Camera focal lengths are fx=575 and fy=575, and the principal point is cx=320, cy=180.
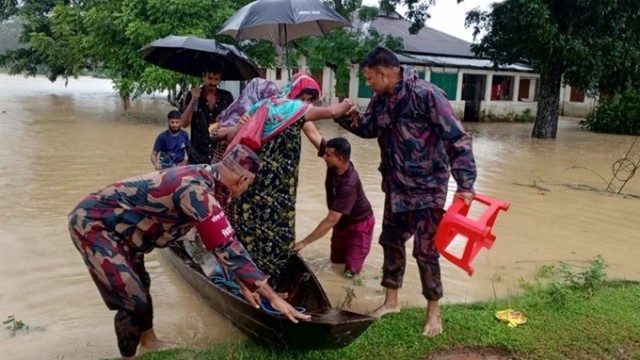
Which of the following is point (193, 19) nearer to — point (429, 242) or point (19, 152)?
point (19, 152)

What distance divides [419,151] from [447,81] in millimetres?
21096

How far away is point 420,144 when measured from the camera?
3.88 metres

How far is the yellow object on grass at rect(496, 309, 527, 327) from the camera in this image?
4.14 metres

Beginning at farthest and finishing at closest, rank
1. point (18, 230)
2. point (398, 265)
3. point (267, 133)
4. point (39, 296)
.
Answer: point (18, 230) < point (39, 296) < point (398, 265) < point (267, 133)

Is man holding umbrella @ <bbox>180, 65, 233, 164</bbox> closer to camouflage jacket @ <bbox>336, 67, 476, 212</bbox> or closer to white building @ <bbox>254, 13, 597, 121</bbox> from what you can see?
camouflage jacket @ <bbox>336, 67, 476, 212</bbox>

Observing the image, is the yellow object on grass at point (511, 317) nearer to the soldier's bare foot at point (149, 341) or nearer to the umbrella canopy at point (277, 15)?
the soldier's bare foot at point (149, 341)

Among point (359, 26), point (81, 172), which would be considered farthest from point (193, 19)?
point (359, 26)

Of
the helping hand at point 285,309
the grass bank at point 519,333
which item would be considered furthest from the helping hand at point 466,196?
the helping hand at point 285,309

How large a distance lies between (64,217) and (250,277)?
5249 mm

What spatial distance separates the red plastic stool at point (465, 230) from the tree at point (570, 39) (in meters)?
13.8

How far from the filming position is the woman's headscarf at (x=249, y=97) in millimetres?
4152

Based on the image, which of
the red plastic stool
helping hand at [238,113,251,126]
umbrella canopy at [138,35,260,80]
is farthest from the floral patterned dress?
umbrella canopy at [138,35,260,80]

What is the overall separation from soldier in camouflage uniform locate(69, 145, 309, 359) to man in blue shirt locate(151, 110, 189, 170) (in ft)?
11.6

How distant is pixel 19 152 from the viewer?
12250mm
